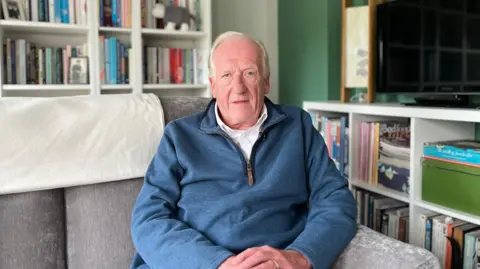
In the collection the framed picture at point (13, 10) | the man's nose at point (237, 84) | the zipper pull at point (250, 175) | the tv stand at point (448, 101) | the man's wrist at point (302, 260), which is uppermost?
the framed picture at point (13, 10)

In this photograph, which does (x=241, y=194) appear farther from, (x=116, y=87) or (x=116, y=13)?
(x=116, y=13)

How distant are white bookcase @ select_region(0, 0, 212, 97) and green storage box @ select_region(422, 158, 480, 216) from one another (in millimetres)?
1542

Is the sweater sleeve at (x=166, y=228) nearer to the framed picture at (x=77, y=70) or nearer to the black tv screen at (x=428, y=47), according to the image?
the black tv screen at (x=428, y=47)

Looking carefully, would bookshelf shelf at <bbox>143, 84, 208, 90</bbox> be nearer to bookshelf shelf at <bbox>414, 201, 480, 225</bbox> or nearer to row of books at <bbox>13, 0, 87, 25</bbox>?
row of books at <bbox>13, 0, 87, 25</bbox>

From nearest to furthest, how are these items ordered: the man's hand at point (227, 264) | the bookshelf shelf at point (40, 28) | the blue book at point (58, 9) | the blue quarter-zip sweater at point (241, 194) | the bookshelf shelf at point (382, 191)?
the man's hand at point (227, 264) → the blue quarter-zip sweater at point (241, 194) → the bookshelf shelf at point (382, 191) → the bookshelf shelf at point (40, 28) → the blue book at point (58, 9)

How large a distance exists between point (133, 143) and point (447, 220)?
123 centimetres

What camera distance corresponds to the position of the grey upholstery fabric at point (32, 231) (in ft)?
3.75

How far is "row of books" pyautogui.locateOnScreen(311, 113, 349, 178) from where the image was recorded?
214 centimetres

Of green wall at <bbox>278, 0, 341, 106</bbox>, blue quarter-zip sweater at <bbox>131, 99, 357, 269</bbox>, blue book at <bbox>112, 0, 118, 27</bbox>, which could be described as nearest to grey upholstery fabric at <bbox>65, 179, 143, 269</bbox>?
blue quarter-zip sweater at <bbox>131, 99, 357, 269</bbox>

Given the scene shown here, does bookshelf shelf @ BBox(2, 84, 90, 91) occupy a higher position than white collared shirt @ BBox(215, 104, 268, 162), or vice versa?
bookshelf shelf @ BBox(2, 84, 90, 91)

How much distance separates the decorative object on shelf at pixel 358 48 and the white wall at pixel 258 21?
94cm

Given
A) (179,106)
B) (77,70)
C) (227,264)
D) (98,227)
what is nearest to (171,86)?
(77,70)

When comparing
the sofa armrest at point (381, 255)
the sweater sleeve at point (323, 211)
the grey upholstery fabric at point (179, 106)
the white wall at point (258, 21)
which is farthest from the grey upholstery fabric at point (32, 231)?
the white wall at point (258, 21)

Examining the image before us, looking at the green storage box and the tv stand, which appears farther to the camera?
the tv stand
